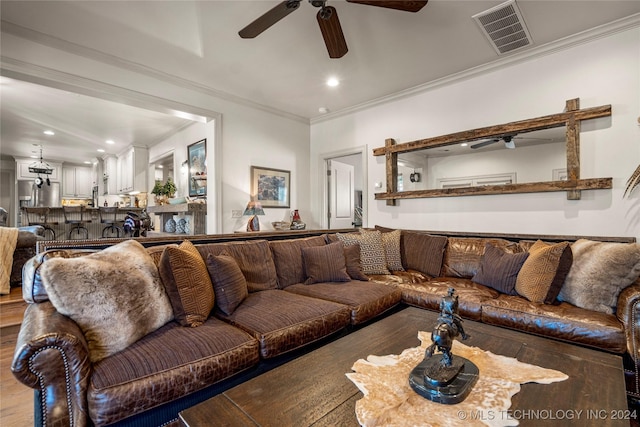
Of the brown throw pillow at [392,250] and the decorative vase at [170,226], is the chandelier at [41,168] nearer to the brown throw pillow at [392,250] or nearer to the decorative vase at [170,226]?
the decorative vase at [170,226]

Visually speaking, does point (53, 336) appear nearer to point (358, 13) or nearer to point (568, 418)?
point (568, 418)

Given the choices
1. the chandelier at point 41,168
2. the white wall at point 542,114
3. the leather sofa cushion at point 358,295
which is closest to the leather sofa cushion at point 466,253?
the white wall at point 542,114

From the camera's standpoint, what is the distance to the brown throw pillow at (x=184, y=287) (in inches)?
65.1

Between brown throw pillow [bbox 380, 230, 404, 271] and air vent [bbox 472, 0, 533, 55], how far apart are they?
2.10 metres

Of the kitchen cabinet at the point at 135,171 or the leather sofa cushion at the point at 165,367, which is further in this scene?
the kitchen cabinet at the point at 135,171

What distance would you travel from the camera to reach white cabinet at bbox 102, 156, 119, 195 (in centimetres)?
737

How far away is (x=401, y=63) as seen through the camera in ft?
10.5

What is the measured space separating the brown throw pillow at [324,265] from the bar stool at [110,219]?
540 cm

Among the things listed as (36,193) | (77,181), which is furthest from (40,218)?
(77,181)

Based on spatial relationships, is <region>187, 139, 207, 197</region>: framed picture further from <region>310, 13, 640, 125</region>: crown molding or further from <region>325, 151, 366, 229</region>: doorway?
<region>310, 13, 640, 125</region>: crown molding

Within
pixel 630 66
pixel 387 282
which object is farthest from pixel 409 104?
pixel 387 282

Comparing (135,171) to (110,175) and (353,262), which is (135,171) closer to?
(110,175)

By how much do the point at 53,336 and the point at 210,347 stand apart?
1.96 feet

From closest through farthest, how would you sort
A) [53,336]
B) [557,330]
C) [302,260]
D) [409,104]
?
[53,336] → [557,330] → [302,260] → [409,104]
